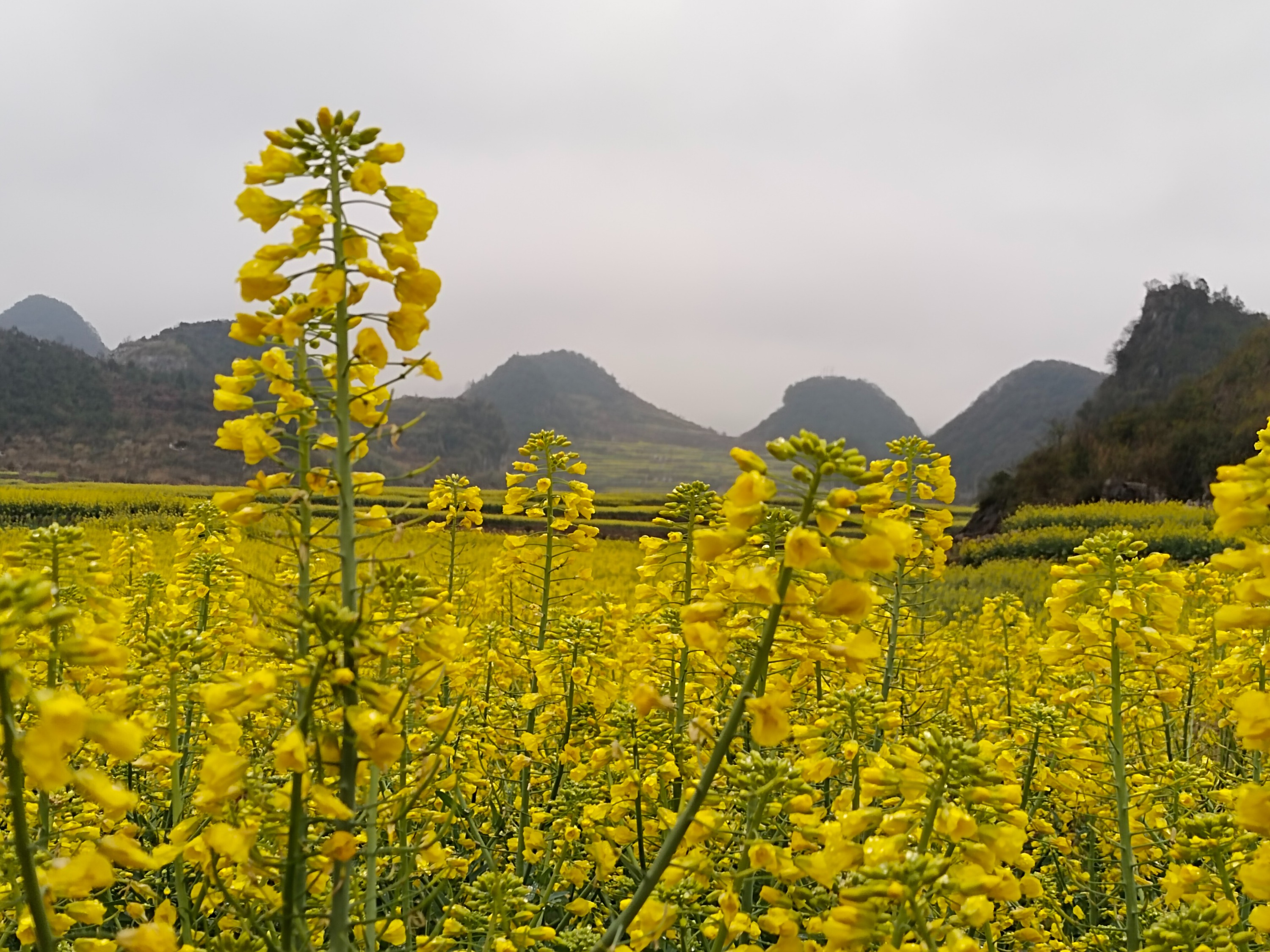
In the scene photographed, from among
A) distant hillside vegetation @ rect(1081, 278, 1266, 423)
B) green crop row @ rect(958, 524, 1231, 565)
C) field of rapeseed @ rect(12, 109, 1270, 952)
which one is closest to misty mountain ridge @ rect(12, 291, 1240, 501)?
distant hillside vegetation @ rect(1081, 278, 1266, 423)

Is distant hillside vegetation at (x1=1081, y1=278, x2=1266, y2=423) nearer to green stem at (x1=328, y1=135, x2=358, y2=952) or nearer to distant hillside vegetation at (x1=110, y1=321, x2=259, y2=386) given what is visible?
green stem at (x1=328, y1=135, x2=358, y2=952)

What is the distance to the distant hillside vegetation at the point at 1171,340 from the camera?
199ft

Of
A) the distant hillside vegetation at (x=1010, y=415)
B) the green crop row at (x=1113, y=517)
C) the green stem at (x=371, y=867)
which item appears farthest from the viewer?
the distant hillside vegetation at (x=1010, y=415)

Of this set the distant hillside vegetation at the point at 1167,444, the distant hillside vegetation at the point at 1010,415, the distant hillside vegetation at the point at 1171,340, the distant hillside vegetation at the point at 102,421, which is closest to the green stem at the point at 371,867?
the distant hillside vegetation at the point at 1167,444

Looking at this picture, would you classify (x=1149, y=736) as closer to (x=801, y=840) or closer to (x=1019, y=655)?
(x=1019, y=655)

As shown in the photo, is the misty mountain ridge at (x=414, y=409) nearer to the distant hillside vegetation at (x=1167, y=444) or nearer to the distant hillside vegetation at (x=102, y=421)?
the distant hillside vegetation at (x=102, y=421)

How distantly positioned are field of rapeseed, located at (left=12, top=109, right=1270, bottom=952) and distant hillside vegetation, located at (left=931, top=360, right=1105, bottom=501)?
110910mm

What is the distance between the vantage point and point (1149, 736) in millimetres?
4766

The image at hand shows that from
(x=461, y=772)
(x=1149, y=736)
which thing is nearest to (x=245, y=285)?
(x=461, y=772)

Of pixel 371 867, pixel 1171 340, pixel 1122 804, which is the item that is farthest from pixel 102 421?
pixel 1171 340

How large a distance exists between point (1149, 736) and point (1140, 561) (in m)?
2.43

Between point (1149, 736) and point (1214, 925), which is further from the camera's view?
point (1149, 736)

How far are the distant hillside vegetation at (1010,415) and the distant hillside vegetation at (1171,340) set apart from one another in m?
39.9

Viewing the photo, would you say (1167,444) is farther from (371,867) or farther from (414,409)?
(414,409)
